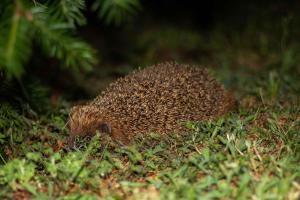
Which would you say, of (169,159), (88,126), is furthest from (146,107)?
(169,159)

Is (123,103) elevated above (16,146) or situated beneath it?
elevated above

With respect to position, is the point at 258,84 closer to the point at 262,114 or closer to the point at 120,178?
the point at 262,114

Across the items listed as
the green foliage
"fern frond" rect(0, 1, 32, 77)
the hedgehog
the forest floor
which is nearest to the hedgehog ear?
the hedgehog

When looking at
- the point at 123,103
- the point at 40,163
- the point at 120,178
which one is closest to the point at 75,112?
the point at 123,103

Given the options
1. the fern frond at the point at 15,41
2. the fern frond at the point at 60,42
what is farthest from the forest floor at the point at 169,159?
the fern frond at the point at 15,41

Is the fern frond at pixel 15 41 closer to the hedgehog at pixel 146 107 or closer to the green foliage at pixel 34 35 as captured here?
the green foliage at pixel 34 35

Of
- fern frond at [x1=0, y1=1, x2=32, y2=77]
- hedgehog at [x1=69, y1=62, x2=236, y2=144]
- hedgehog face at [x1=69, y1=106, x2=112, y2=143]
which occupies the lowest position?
hedgehog face at [x1=69, y1=106, x2=112, y2=143]

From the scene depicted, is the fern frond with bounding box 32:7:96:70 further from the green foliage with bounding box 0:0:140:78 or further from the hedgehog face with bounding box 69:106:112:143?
the hedgehog face with bounding box 69:106:112:143
